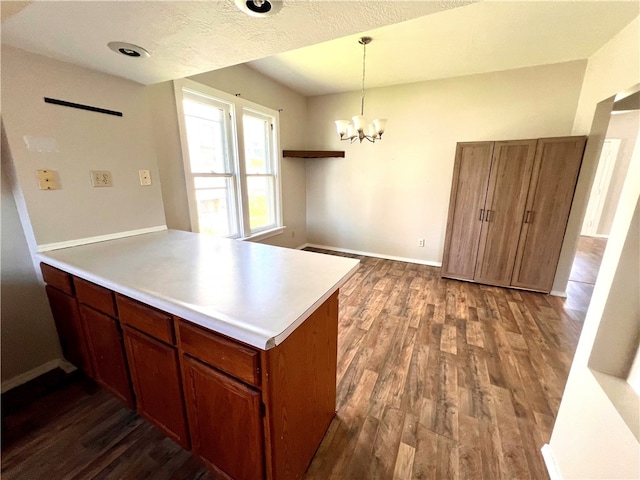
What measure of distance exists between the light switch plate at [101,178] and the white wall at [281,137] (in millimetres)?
511

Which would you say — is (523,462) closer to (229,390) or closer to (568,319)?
(229,390)

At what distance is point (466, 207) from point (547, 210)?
81 centimetres

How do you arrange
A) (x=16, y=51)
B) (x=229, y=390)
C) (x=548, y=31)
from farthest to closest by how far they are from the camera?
1. (x=548, y=31)
2. (x=16, y=51)
3. (x=229, y=390)

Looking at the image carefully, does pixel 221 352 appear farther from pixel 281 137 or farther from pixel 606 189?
pixel 606 189

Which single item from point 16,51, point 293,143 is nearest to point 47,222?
point 16,51

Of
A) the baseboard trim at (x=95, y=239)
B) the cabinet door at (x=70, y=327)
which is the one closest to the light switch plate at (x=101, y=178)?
the baseboard trim at (x=95, y=239)

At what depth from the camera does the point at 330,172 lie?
454 centimetres

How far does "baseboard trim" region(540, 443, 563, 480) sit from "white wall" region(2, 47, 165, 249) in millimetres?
2919

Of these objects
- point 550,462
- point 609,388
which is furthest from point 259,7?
point 550,462

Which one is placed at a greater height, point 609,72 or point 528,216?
point 609,72

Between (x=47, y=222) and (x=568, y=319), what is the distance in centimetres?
440

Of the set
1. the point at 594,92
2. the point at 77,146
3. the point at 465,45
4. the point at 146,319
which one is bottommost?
the point at 146,319

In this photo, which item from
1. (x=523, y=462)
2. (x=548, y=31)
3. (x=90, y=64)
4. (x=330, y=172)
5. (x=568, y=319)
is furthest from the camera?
(x=330, y=172)

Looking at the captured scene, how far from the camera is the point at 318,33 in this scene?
125cm
